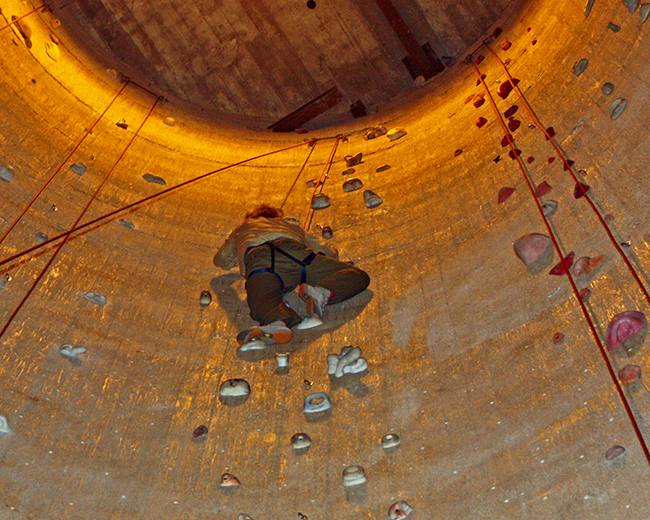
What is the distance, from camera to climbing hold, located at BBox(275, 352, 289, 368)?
2.49 meters

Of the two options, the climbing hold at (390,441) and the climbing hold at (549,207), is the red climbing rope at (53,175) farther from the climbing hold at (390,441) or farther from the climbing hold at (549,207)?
the climbing hold at (549,207)

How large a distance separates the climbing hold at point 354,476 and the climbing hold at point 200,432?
20.6 inches

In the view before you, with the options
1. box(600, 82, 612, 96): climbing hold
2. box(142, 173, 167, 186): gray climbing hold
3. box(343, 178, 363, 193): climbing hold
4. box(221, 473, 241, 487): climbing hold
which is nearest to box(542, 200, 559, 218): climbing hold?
box(600, 82, 612, 96): climbing hold

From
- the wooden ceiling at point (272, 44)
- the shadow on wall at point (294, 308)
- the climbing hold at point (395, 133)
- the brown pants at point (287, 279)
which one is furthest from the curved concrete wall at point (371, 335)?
the wooden ceiling at point (272, 44)

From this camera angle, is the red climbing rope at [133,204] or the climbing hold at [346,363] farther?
the red climbing rope at [133,204]

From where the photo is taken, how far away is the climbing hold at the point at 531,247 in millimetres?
2323

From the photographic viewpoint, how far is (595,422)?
1788 mm

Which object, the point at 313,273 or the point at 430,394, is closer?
the point at 430,394

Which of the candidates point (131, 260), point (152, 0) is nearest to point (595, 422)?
point (131, 260)

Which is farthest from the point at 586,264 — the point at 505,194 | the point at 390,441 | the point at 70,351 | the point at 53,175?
the point at 53,175

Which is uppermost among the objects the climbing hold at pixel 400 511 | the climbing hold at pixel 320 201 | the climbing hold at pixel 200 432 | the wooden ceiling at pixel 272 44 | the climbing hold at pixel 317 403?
the wooden ceiling at pixel 272 44

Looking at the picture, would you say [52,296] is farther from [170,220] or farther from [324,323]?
[324,323]

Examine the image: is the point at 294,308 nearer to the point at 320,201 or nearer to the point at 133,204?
the point at 320,201

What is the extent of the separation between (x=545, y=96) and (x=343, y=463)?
194 cm
